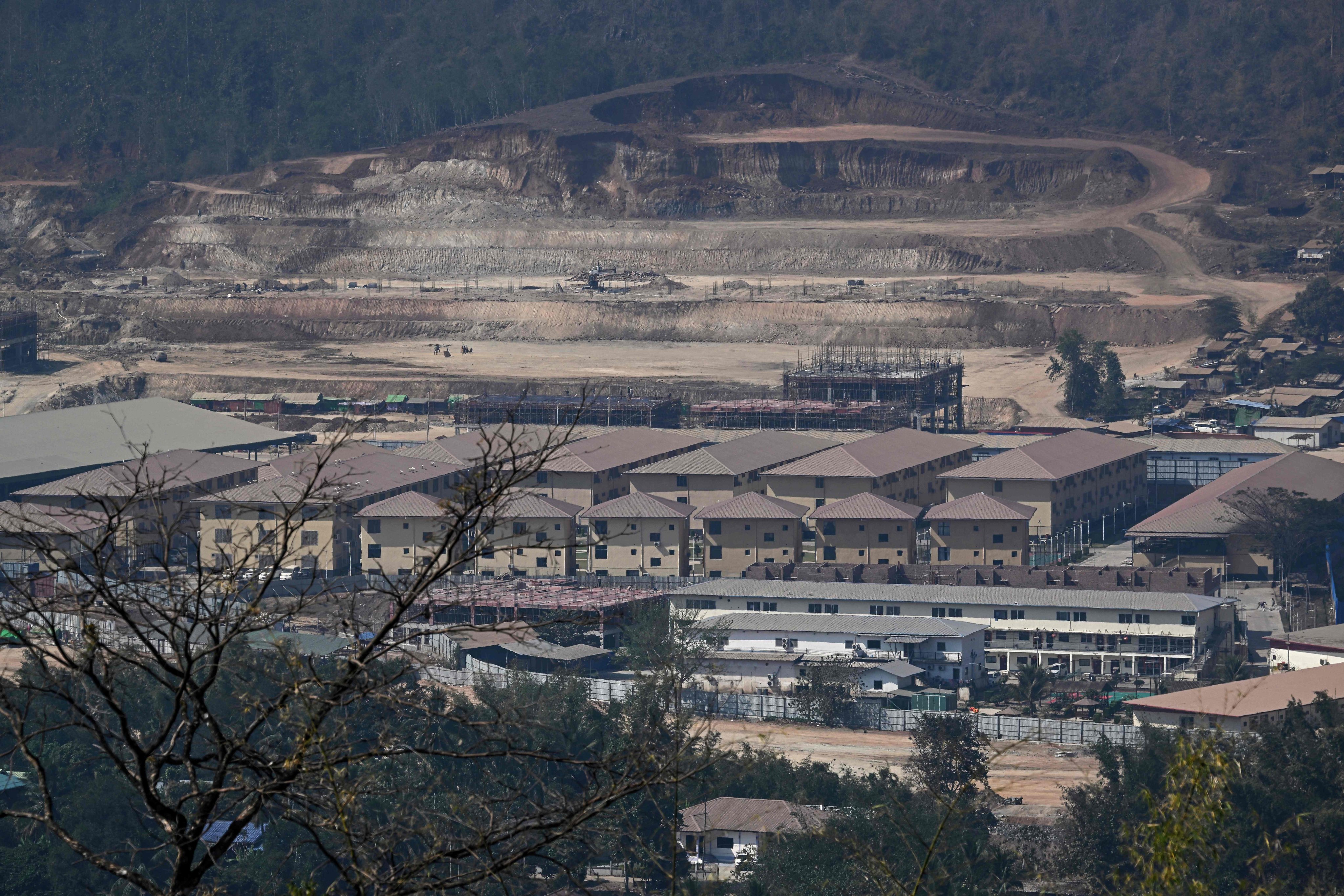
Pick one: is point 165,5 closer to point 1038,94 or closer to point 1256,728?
point 1038,94

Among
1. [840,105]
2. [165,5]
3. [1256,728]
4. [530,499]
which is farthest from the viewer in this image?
[165,5]

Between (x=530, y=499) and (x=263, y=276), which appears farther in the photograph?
(x=263, y=276)

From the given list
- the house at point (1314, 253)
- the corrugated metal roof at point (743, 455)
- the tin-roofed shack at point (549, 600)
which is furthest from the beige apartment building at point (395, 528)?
the house at point (1314, 253)

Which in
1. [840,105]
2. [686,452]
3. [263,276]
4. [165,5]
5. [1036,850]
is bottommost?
[1036,850]

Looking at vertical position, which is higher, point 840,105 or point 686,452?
point 840,105

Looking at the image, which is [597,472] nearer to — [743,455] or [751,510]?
[743,455]

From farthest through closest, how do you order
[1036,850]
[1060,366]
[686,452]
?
1. [1060,366]
2. [686,452]
3. [1036,850]

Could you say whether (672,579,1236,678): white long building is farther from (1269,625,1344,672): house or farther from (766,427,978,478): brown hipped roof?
(766,427,978,478): brown hipped roof

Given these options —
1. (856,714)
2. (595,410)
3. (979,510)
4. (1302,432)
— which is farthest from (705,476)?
(1302,432)

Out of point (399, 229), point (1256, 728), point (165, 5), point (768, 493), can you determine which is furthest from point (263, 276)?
point (1256, 728)
